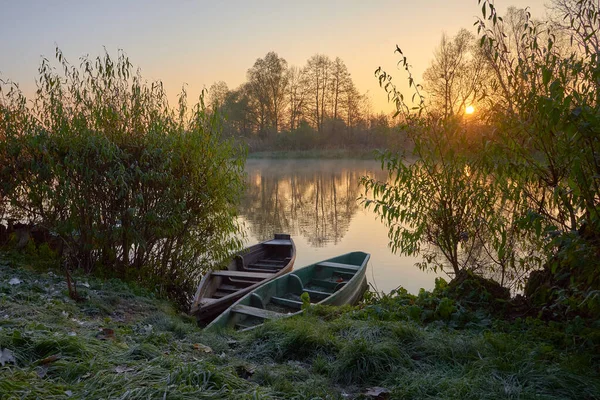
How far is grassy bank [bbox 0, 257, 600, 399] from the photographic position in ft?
9.72

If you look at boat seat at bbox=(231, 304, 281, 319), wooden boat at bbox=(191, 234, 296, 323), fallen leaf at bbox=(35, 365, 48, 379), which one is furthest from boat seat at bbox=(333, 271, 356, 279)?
fallen leaf at bbox=(35, 365, 48, 379)

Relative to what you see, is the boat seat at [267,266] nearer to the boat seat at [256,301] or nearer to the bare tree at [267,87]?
the boat seat at [256,301]

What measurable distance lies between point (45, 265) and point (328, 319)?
190 inches

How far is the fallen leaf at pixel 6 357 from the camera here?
3.06 meters

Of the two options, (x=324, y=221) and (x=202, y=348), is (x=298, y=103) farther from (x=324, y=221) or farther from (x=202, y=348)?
(x=202, y=348)

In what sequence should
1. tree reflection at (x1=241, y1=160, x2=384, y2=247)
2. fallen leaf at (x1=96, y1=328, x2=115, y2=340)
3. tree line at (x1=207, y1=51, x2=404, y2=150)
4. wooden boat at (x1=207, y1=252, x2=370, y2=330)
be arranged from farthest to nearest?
tree line at (x1=207, y1=51, x2=404, y2=150) → tree reflection at (x1=241, y1=160, x2=384, y2=247) → wooden boat at (x1=207, y1=252, x2=370, y2=330) → fallen leaf at (x1=96, y1=328, x2=115, y2=340)

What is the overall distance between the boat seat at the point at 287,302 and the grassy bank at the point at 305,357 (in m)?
2.31

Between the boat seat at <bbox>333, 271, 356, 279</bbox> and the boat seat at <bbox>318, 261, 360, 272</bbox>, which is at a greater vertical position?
the boat seat at <bbox>318, 261, 360, 272</bbox>

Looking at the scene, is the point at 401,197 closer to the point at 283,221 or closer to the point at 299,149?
the point at 283,221

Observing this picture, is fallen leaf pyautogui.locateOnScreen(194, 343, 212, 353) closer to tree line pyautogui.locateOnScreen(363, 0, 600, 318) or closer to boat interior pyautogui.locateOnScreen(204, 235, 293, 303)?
tree line pyautogui.locateOnScreen(363, 0, 600, 318)

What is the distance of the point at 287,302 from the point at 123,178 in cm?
329

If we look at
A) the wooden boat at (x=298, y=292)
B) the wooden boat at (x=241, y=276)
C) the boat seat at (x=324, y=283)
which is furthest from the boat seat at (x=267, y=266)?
the boat seat at (x=324, y=283)

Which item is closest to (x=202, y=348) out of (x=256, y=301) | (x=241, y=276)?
(x=256, y=301)

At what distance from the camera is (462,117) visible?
237 inches
